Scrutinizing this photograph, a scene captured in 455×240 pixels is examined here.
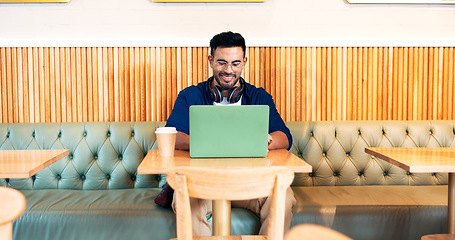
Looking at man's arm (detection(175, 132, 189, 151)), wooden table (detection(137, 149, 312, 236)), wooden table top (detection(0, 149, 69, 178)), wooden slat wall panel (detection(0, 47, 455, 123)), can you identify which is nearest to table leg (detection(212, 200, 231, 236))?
wooden table (detection(137, 149, 312, 236))

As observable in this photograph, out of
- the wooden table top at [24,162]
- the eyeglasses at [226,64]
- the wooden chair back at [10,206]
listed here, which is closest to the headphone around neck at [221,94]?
the eyeglasses at [226,64]

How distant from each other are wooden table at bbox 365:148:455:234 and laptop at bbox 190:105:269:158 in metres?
0.59

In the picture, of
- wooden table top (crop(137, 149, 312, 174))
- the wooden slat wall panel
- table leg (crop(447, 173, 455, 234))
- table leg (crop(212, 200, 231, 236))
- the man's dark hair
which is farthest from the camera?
the wooden slat wall panel

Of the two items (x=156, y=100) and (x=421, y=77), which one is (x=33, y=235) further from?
(x=421, y=77)

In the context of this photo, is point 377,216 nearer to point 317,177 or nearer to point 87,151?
point 317,177

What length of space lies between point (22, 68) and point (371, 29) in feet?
9.04

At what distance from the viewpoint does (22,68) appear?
2.69 meters

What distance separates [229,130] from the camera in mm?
1431

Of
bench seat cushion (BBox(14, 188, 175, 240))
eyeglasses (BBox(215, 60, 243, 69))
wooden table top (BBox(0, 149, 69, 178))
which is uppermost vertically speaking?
eyeglasses (BBox(215, 60, 243, 69))

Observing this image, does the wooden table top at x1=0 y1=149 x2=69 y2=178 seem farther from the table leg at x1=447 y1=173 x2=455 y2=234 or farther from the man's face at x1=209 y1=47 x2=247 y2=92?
the table leg at x1=447 y1=173 x2=455 y2=234

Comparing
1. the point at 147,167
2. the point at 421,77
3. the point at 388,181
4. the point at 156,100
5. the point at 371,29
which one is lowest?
the point at 388,181

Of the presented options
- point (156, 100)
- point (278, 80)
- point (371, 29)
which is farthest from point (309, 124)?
point (156, 100)

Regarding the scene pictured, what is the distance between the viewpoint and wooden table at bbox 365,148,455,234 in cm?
139

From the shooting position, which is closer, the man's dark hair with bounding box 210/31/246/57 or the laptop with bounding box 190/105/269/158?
the laptop with bounding box 190/105/269/158
